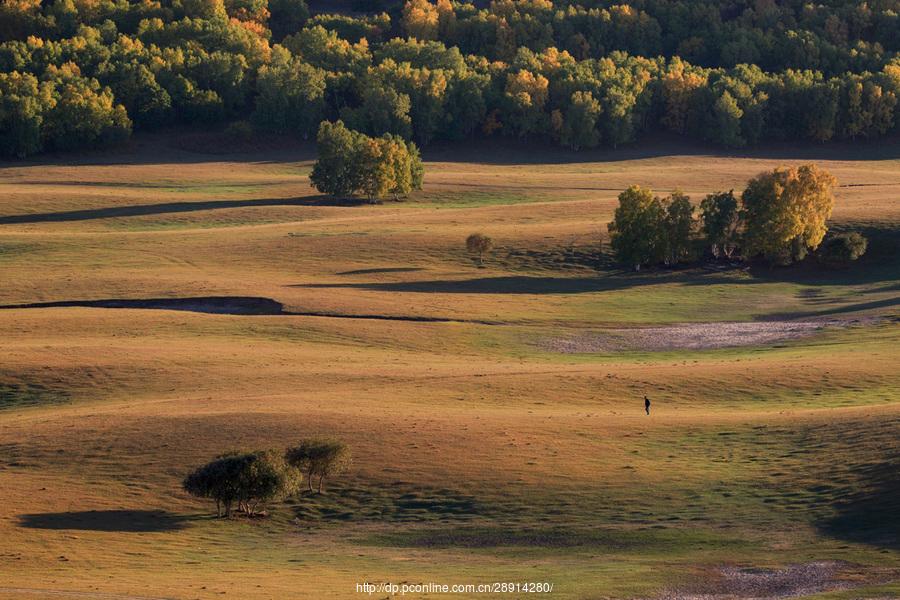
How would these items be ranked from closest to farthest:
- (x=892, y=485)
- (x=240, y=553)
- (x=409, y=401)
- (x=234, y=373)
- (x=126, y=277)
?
1. (x=240, y=553)
2. (x=892, y=485)
3. (x=409, y=401)
4. (x=234, y=373)
5. (x=126, y=277)

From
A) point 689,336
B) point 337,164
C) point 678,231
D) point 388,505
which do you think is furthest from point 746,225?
point 388,505

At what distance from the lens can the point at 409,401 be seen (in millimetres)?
60562

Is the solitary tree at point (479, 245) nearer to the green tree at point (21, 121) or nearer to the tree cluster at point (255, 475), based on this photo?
the tree cluster at point (255, 475)

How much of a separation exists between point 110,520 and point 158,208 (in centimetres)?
8244

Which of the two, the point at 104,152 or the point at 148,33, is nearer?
the point at 104,152

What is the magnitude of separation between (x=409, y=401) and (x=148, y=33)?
14895 cm

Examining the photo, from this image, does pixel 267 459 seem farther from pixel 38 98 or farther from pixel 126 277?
pixel 38 98

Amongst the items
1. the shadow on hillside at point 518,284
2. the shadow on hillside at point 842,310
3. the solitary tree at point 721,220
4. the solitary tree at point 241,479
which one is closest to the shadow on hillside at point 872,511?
the solitary tree at point 241,479

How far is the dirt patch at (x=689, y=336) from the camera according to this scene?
255 feet

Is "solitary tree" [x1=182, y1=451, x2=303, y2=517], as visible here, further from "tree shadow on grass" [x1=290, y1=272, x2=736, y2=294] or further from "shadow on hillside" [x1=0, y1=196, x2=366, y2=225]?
"shadow on hillside" [x1=0, y1=196, x2=366, y2=225]

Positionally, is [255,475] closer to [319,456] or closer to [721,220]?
[319,456]

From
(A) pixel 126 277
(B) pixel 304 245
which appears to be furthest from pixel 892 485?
(B) pixel 304 245

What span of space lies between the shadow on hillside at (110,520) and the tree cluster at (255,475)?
1257mm

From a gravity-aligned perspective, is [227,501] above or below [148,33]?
below
